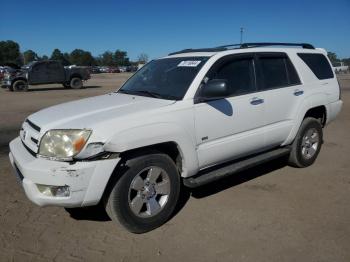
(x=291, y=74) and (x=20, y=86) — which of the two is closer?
(x=291, y=74)

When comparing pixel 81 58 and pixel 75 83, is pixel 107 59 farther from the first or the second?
pixel 75 83

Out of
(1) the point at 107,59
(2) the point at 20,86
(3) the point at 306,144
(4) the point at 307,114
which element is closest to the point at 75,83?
(2) the point at 20,86

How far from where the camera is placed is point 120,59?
5290 inches

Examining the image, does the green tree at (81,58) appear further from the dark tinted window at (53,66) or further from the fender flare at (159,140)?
the fender flare at (159,140)

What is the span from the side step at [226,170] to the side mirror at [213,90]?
85 centimetres

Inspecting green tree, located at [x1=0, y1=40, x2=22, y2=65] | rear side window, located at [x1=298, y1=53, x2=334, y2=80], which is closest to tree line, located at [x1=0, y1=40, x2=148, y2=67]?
green tree, located at [x1=0, y1=40, x2=22, y2=65]

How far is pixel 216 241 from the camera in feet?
11.7

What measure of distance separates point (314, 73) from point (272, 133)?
1506mm

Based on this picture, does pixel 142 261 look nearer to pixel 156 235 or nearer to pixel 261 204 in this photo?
pixel 156 235

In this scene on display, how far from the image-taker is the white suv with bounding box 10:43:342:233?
3355 mm

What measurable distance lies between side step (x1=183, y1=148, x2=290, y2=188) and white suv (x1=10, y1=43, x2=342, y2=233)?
0.01m

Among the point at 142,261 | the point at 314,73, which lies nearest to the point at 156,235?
the point at 142,261

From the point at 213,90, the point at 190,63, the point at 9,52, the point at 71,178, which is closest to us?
the point at 71,178

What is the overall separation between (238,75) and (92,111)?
6.18ft
